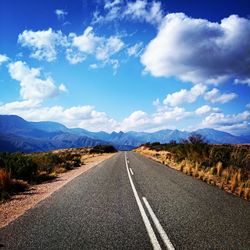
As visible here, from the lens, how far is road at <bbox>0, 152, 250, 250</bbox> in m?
4.99

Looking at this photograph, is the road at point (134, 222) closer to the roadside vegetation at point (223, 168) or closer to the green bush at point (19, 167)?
the roadside vegetation at point (223, 168)

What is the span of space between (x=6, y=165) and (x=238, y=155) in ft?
41.4

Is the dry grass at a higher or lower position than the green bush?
higher

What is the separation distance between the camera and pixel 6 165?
14.5m

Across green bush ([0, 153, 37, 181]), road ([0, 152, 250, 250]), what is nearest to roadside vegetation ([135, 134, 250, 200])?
road ([0, 152, 250, 250])

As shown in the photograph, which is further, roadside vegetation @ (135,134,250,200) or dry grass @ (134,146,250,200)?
roadside vegetation @ (135,134,250,200)

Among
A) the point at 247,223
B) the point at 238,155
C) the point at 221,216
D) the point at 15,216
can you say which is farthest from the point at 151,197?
the point at 238,155

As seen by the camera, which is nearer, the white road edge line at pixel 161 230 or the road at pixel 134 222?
the white road edge line at pixel 161 230

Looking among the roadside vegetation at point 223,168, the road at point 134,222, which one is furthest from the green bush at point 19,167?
the roadside vegetation at point 223,168

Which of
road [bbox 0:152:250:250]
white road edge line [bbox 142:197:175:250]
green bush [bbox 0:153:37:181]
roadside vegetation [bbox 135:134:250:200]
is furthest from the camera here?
green bush [bbox 0:153:37:181]

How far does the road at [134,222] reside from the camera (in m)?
4.99

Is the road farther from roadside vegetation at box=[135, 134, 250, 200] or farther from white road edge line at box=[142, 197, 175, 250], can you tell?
roadside vegetation at box=[135, 134, 250, 200]

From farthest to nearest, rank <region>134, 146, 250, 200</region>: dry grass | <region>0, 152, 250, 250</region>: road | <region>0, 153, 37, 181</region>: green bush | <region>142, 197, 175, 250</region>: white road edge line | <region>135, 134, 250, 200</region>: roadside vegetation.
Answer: <region>0, 153, 37, 181</region>: green bush < <region>135, 134, 250, 200</region>: roadside vegetation < <region>134, 146, 250, 200</region>: dry grass < <region>0, 152, 250, 250</region>: road < <region>142, 197, 175, 250</region>: white road edge line

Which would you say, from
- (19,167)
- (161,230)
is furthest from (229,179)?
(19,167)
